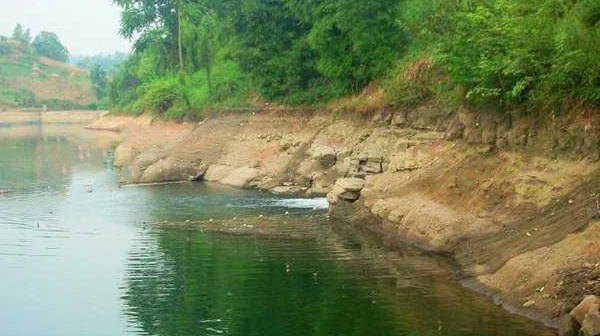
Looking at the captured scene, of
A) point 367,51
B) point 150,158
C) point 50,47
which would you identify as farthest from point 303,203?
point 50,47

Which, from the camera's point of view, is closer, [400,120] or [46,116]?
[400,120]

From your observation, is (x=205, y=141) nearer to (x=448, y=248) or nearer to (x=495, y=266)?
(x=448, y=248)

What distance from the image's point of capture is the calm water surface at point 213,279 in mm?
18000

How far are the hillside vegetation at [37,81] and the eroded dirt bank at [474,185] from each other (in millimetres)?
107568

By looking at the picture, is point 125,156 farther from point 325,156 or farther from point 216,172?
point 325,156

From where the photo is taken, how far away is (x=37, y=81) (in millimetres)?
163375

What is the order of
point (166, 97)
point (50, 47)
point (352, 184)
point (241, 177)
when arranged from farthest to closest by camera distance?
point (50, 47) → point (166, 97) → point (241, 177) → point (352, 184)

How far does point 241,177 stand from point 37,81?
13034 centimetres

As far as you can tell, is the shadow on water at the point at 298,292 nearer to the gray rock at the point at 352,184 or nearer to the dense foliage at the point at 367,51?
the gray rock at the point at 352,184

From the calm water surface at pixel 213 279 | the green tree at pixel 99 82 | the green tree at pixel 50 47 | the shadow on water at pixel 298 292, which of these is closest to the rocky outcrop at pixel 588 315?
the shadow on water at pixel 298 292

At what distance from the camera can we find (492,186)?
24.7 meters

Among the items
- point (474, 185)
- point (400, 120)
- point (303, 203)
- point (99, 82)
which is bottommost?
point (303, 203)

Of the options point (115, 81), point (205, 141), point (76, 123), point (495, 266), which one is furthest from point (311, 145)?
point (76, 123)

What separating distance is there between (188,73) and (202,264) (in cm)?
5002
